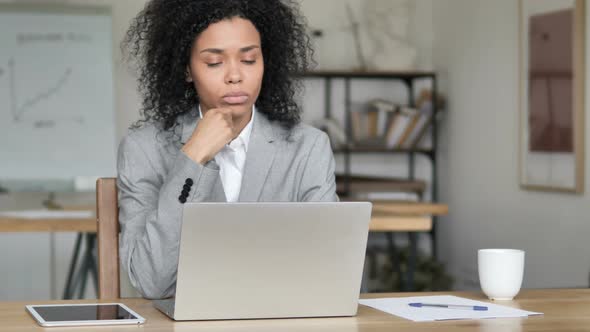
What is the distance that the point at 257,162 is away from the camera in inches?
76.8

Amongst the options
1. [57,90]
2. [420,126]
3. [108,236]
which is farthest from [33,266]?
[108,236]

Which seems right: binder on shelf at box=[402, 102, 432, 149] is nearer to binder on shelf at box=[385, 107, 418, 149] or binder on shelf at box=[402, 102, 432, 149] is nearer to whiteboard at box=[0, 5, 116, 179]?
binder on shelf at box=[385, 107, 418, 149]

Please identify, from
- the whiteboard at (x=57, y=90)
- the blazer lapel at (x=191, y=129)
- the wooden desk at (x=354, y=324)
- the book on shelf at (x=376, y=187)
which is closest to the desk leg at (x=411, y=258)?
the book on shelf at (x=376, y=187)

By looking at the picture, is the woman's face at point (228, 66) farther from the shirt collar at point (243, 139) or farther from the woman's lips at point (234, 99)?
the shirt collar at point (243, 139)

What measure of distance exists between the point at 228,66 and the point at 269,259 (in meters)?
0.57

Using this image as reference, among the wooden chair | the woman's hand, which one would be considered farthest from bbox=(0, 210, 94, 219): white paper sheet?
the woman's hand

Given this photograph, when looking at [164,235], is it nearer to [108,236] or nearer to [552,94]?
[108,236]

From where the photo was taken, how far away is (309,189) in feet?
6.54

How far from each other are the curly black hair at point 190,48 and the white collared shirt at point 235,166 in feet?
0.28

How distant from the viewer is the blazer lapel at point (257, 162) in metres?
1.94

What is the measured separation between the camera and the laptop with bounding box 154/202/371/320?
131cm

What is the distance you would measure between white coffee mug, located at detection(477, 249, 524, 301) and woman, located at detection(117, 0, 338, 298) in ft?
1.47

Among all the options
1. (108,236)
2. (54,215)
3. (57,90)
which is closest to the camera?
(108,236)

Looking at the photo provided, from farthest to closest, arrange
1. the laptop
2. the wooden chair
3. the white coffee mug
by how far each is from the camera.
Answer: the wooden chair < the white coffee mug < the laptop
